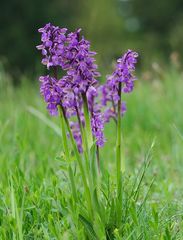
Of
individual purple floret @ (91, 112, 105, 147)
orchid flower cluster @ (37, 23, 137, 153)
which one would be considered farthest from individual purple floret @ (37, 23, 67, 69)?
individual purple floret @ (91, 112, 105, 147)

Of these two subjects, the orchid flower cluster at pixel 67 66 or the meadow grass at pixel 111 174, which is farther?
the meadow grass at pixel 111 174

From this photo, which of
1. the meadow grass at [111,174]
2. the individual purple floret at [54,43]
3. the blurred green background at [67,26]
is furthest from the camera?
the blurred green background at [67,26]

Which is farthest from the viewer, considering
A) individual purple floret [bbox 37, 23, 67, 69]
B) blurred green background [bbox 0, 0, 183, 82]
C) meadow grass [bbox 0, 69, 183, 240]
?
blurred green background [bbox 0, 0, 183, 82]

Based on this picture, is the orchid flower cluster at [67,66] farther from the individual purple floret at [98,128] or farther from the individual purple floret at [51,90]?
the individual purple floret at [98,128]

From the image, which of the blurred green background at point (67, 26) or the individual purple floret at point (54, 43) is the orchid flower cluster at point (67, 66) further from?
the blurred green background at point (67, 26)

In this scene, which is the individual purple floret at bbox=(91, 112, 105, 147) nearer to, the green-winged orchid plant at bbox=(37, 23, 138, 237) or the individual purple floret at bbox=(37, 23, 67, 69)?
the green-winged orchid plant at bbox=(37, 23, 138, 237)

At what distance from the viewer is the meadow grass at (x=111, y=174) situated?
2402 millimetres

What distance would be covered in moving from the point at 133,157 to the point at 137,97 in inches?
84.1

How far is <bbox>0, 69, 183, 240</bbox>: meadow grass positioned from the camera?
240 cm

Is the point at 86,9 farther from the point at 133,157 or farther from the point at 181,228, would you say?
the point at 181,228

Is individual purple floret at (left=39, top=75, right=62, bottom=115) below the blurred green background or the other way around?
below

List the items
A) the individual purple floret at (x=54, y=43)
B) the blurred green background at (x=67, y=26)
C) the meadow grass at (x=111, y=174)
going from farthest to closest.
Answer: the blurred green background at (x=67, y=26) < the meadow grass at (x=111, y=174) < the individual purple floret at (x=54, y=43)

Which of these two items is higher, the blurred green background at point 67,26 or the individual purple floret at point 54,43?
the blurred green background at point 67,26

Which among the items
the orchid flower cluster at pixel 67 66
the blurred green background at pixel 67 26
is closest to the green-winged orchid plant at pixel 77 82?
the orchid flower cluster at pixel 67 66
